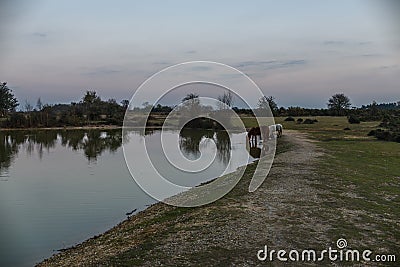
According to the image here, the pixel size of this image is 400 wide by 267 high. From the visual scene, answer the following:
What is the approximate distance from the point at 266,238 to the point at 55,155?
94.8 feet

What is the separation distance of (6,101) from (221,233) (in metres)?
90.4

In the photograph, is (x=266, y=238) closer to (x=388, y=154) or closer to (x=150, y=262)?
(x=150, y=262)

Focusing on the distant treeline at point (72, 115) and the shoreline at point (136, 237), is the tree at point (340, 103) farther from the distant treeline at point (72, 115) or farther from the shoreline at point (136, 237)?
the shoreline at point (136, 237)

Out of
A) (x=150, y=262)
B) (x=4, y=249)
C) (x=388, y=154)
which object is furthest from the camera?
(x=388, y=154)

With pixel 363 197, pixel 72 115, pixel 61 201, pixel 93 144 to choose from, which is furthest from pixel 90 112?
pixel 363 197

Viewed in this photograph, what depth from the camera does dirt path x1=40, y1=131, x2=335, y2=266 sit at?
6734mm

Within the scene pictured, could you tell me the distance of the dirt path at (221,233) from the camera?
6734 mm

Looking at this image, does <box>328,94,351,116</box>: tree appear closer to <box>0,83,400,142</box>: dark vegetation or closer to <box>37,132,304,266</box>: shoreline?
<box>0,83,400,142</box>: dark vegetation

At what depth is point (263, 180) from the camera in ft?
45.7

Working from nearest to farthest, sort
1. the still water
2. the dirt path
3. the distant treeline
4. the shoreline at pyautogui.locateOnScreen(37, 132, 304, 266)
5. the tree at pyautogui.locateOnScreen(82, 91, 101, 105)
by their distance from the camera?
the dirt path, the shoreline at pyautogui.locateOnScreen(37, 132, 304, 266), the still water, the distant treeline, the tree at pyautogui.locateOnScreen(82, 91, 101, 105)

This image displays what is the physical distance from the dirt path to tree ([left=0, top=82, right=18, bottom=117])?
84450 mm

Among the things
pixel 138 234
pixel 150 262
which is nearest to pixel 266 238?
pixel 150 262

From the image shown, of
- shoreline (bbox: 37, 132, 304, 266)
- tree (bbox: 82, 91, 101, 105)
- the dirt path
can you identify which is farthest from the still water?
tree (bbox: 82, 91, 101, 105)

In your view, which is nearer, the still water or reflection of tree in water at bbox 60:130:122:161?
the still water
